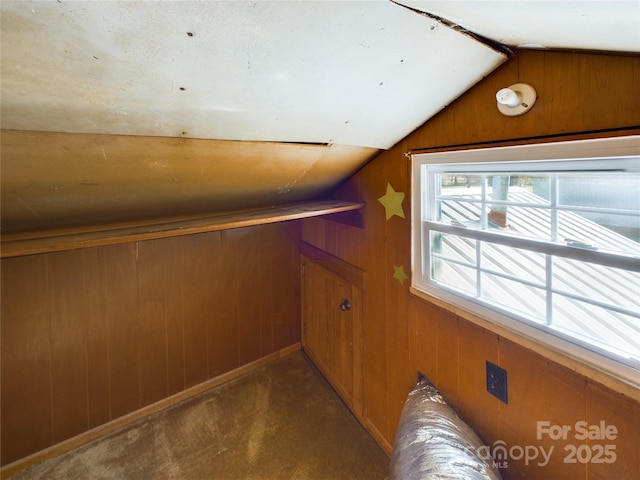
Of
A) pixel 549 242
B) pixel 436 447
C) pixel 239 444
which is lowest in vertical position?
pixel 239 444

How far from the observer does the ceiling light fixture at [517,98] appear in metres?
1.00

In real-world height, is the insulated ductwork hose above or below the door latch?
below

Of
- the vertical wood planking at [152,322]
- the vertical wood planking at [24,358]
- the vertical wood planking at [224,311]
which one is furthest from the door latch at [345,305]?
the vertical wood planking at [24,358]

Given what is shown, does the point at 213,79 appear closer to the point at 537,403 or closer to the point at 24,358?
the point at 537,403

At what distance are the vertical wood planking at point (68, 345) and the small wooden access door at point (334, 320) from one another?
5.34 ft

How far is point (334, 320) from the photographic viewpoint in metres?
2.37


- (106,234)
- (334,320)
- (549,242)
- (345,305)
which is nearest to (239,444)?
(334,320)

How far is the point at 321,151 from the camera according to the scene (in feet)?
4.99

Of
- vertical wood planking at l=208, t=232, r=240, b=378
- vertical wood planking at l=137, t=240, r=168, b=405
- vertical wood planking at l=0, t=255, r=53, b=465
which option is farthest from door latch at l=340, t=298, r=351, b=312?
vertical wood planking at l=0, t=255, r=53, b=465

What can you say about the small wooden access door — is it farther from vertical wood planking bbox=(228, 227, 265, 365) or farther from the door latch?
vertical wood planking bbox=(228, 227, 265, 365)

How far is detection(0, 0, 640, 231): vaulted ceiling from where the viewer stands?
0.68m

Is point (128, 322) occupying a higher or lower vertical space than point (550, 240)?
lower

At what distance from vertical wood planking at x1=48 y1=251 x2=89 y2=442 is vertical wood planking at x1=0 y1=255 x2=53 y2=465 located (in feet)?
0.12

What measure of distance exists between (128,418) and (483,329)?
243 cm
